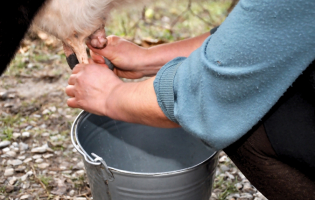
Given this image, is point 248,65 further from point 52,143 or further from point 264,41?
point 52,143

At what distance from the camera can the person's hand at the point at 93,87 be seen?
1014 millimetres

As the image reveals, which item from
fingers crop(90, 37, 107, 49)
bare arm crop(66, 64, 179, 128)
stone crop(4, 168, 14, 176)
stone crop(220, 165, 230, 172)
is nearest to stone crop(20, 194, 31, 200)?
stone crop(4, 168, 14, 176)

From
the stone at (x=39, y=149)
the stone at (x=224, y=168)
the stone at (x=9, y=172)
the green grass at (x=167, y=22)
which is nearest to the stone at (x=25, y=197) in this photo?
the stone at (x=9, y=172)

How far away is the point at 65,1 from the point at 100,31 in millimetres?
174

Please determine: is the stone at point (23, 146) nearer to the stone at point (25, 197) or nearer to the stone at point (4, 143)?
the stone at point (4, 143)

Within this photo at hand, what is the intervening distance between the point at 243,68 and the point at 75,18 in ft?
1.86

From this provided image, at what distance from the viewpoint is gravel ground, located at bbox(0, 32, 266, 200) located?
4.84 feet

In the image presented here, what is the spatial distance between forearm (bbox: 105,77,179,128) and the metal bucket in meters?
0.14

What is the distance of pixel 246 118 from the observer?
2.49ft

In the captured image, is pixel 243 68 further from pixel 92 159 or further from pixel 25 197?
pixel 25 197

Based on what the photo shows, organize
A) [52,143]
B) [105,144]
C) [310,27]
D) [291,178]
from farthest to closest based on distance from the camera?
[52,143], [105,144], [291,178], [310,27]

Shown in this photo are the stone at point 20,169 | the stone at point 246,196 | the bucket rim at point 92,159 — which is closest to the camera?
the bucket rim at point 92,159

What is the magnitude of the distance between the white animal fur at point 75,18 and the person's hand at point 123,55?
3.3 inches

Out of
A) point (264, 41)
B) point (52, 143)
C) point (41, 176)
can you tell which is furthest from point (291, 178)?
point (52, 143)
